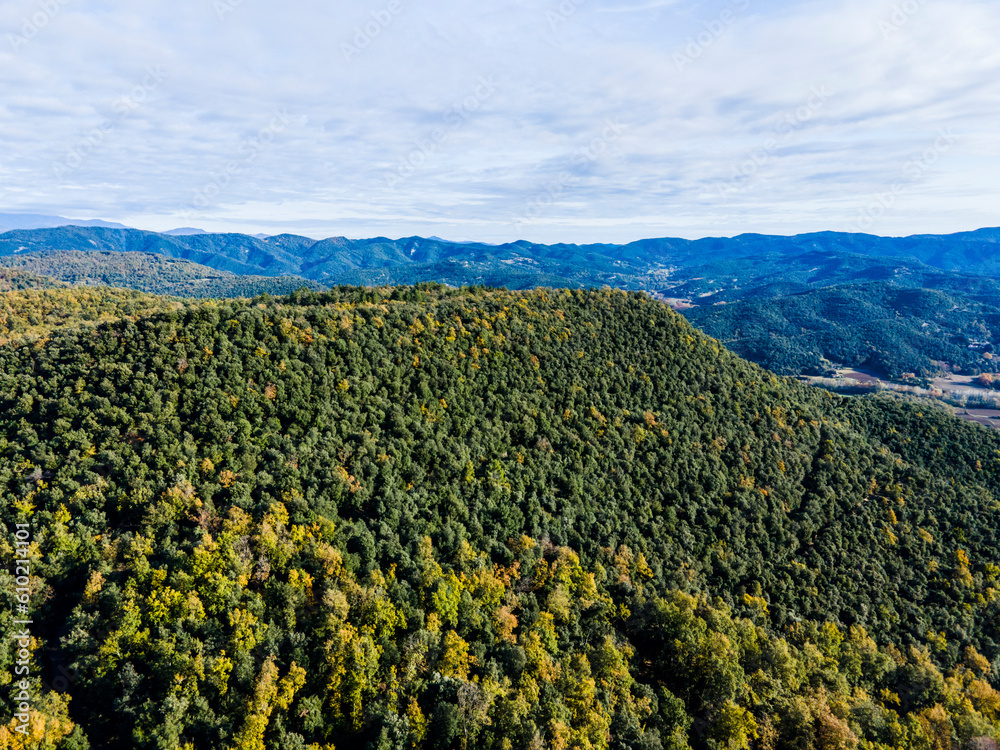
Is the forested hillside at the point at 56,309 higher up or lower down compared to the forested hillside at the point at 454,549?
higher up

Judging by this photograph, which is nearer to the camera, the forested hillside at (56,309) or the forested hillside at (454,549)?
the forested hillside at (454,549)

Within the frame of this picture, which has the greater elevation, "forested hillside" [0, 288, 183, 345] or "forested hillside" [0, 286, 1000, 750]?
"forested hillside" [0, 288, 183, 345]

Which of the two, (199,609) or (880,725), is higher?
(199,609)

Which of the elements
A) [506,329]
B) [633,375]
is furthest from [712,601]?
[506,329]

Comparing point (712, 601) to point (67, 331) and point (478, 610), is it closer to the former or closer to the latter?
point (478, 610)

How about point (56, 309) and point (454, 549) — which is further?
point (56, 309)

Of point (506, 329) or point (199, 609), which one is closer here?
point (199, 609)

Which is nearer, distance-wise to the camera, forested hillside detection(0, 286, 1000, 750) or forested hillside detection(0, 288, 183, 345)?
forested hillside detection(0, 286, 1000, 750)

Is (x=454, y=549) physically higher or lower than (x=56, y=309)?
lower
